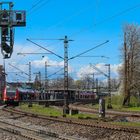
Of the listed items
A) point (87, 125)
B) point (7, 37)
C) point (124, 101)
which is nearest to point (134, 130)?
point (87, 125)

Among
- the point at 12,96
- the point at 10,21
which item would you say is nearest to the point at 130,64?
the point at 12,96

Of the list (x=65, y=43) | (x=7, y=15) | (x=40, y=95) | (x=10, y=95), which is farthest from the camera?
(x=40, y=95)

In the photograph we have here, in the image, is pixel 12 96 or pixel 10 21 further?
pixel 12 96

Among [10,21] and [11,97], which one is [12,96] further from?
[10,21]

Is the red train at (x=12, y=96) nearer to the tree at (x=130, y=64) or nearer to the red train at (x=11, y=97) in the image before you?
the red train at (x=11, y=97)

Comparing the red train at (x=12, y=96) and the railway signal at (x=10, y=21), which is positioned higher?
the railway signal at (x=10, y=21)

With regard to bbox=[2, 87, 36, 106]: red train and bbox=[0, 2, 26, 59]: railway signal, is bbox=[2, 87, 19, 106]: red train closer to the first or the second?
bbox=[2, 87, 36, 106]: red train

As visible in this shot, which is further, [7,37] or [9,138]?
[7,37]

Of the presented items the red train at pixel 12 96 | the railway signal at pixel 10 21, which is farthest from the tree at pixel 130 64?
the railway signal at pixel 10 21

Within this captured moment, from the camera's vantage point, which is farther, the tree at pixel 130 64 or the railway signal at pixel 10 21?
the tree at pixel 130 64

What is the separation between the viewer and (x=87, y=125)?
26.1 m

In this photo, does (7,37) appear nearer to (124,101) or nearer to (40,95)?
(124,101)

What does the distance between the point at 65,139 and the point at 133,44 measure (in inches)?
2333

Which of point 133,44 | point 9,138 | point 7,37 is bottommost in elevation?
point 9,138
